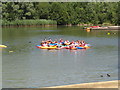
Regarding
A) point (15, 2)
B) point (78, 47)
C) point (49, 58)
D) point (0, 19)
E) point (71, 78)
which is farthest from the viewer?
point (15, 2)

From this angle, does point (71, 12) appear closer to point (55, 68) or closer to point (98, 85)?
point (55, 68)

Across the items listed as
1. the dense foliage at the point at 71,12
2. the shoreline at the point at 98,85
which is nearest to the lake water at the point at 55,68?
the shoreline at the point at 98,85

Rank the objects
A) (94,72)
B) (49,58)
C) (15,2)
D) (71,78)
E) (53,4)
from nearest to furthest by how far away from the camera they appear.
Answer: (71,78), (94,72), (49,58), (15,2), (53,4)

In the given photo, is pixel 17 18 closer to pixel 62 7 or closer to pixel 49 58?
pixel 62 7

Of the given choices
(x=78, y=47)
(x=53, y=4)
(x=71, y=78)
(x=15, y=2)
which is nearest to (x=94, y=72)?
(x=71, y=78)

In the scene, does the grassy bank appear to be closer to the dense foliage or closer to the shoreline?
the dense foliage

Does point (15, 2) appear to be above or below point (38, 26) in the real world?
above

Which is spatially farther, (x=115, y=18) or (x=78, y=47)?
(x=115, y=18)

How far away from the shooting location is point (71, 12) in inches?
5571

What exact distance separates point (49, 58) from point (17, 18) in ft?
270

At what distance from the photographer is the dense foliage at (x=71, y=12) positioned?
126175mm

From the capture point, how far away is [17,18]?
12288 centimetres

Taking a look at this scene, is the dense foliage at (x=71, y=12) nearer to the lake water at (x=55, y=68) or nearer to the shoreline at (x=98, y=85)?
the lake water at (x=55, y=68)

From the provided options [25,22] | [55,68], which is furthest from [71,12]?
[55,68]
